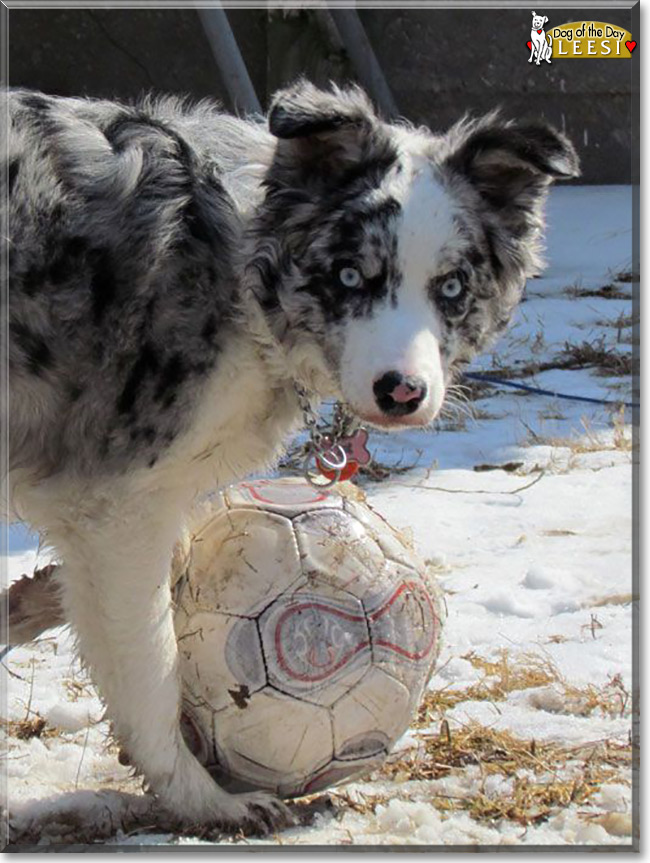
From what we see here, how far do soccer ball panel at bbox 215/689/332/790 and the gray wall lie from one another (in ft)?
23.1

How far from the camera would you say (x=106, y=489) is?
124 inches

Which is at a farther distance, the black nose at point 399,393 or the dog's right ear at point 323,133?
the dog's right ear at point 323,133

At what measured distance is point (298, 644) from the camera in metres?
3.18

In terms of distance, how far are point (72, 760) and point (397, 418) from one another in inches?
51.8

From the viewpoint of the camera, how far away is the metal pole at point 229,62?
7.38 m

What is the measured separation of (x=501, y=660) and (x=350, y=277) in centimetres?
143

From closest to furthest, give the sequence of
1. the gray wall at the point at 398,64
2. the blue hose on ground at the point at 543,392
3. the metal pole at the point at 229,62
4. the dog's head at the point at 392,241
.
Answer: the dog's head at the point at 392,241 < the blue hose on ground at the point at 543,392 < the metal pole at the point at 229,62 < the gray wall at the point at 398,64

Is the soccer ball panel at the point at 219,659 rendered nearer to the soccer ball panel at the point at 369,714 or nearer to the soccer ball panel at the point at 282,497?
the soccer ball panel at the point at 369,714

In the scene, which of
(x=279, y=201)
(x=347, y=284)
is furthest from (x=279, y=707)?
(x=279, y=201)

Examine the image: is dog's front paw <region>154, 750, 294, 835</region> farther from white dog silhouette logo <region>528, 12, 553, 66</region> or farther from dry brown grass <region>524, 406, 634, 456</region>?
white dog silhouette logo <region>528, 12, 553, 66</region>

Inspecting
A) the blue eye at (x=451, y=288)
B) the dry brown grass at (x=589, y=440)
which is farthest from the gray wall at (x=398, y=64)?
the blue eye at (x=451, y=288)

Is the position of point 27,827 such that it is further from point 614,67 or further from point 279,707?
point 614,67

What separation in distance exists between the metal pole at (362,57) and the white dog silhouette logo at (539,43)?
99 centimetres

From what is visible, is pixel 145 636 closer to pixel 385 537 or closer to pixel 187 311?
pixel 385 537
